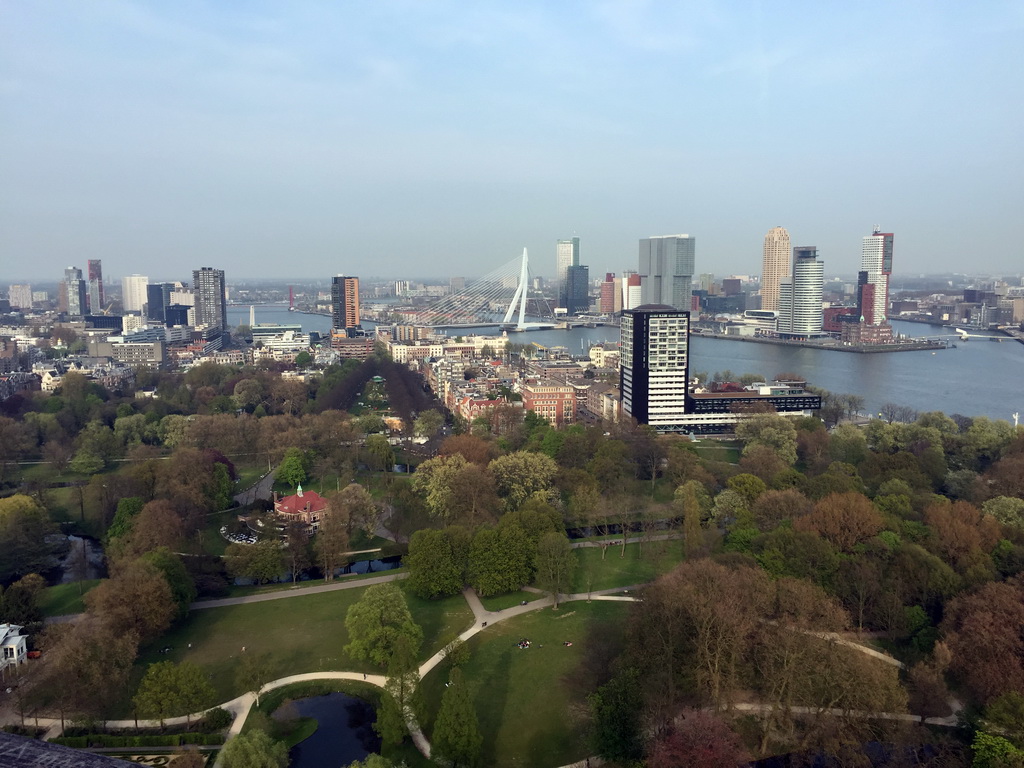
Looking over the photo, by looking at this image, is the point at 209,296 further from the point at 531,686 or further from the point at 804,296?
the point at 531,686

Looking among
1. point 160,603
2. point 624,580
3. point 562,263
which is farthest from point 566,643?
point 562,263

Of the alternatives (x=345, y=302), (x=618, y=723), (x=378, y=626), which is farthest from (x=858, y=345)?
(x=618, y=723)

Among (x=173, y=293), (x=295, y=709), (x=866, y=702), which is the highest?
(x=173, y=293)

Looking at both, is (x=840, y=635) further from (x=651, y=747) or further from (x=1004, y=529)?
(x=1004, y=529)

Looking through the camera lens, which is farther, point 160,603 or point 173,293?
point 173,293

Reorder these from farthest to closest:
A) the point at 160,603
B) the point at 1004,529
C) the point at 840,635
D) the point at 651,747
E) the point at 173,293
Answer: the point at 173,293 < the point at 1004,529 < the point at 160,603 < the point at 840,635 < the point at 651,747

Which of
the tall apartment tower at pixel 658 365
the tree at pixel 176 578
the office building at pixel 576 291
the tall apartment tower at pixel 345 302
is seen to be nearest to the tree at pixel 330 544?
the tree at pixel 176 578

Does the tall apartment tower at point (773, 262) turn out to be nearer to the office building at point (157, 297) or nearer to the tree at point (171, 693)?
the office building at point (157, 297)
